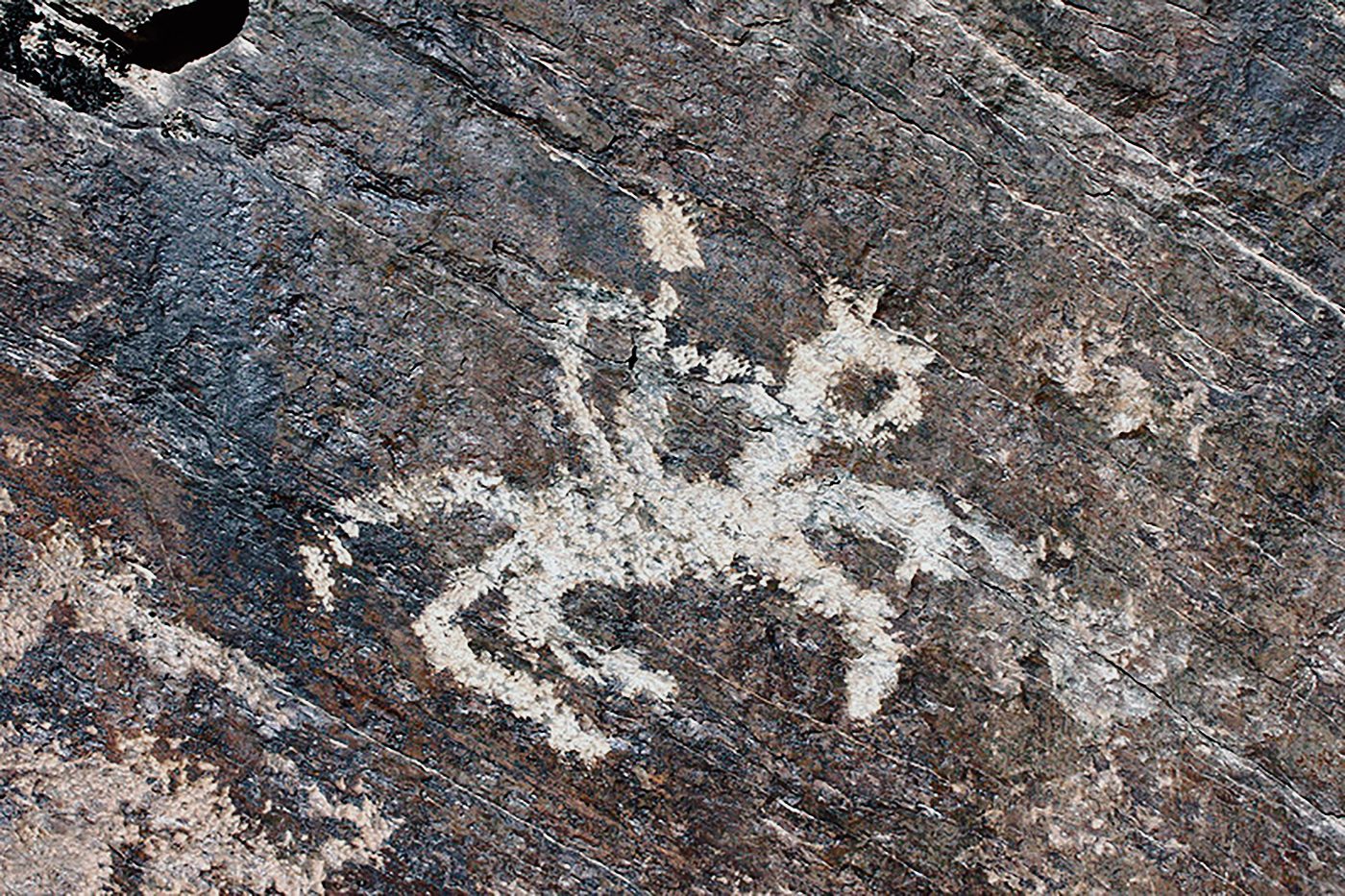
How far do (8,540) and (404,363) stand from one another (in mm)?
963

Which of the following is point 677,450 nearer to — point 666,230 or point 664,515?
point 664,515

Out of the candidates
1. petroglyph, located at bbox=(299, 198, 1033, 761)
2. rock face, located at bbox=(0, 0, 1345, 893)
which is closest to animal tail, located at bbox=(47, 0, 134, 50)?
rock face, located at bbox=(0, 0, 1345, 893)

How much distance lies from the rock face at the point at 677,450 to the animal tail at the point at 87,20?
21mm

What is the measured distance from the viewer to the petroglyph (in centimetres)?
218

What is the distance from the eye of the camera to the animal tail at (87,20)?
2098 millimetres

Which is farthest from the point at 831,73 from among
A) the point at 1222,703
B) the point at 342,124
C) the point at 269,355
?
the point at 1222,703

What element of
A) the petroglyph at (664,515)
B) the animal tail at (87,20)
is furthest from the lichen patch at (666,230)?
the animal tail at (87,20)

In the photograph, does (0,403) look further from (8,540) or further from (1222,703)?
(1222,703)

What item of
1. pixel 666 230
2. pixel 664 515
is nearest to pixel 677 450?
pixel 664 515

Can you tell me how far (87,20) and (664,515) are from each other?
167cm

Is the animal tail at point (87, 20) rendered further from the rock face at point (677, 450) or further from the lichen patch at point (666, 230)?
the lichen patch at point (666, 230)

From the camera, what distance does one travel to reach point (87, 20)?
6.89 ft

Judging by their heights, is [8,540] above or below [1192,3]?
below

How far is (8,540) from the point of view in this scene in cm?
214
